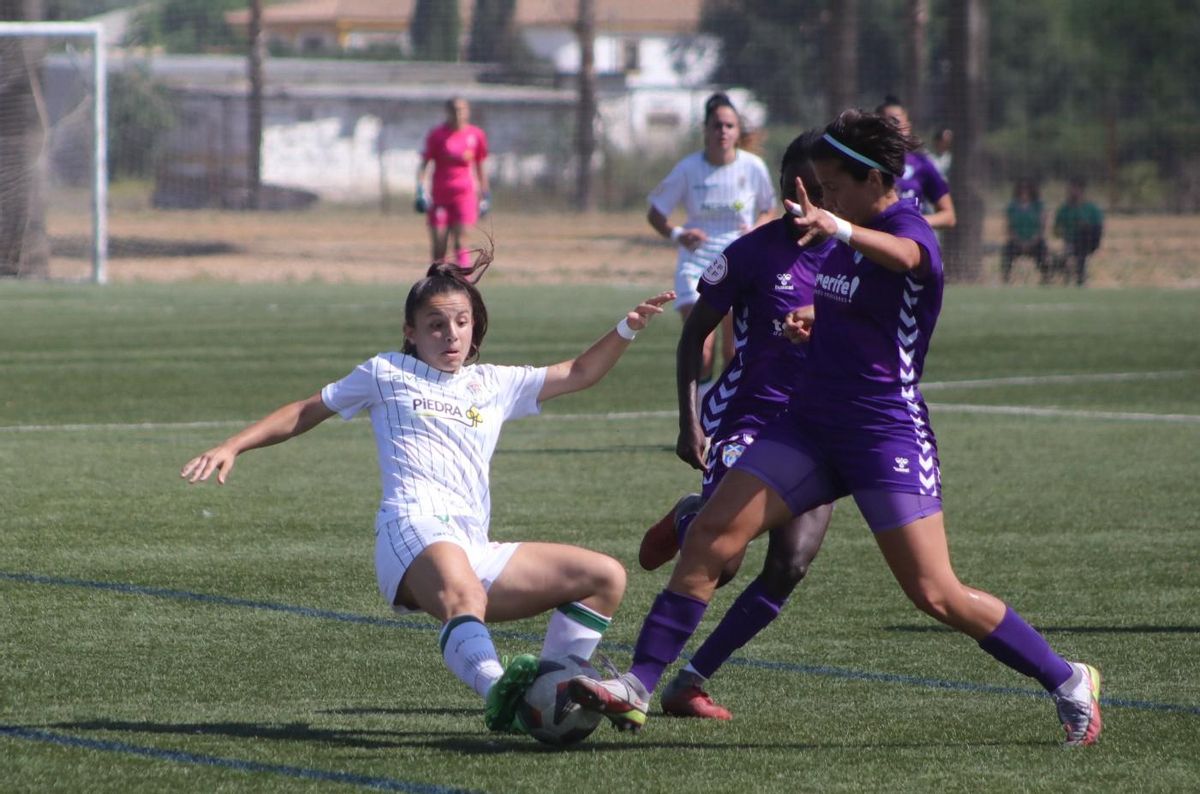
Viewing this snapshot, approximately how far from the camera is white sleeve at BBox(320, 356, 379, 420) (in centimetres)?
564

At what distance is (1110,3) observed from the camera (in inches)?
2122

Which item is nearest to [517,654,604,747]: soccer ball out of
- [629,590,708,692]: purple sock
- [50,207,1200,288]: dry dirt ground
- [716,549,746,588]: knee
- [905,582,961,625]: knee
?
[629,590,708,692]: purple sock

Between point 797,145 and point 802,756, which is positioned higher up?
point 797,145

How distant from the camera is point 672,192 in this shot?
529 inches

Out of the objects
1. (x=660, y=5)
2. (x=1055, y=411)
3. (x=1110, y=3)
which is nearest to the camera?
(x=1055, y=411)

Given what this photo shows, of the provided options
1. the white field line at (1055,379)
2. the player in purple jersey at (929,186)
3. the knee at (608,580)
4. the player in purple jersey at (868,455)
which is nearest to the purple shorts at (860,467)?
the player in purple jersey at (868,455)

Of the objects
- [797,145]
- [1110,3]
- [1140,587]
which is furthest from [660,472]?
[1110,3]

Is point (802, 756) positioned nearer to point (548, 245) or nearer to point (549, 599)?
point (549, 599)

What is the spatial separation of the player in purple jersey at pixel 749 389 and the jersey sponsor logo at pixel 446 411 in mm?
634

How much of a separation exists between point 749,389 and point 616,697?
61.0 inches

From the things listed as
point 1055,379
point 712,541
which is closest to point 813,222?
point 712,541

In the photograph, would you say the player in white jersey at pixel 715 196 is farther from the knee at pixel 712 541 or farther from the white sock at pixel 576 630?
the knee at pixel 712 541

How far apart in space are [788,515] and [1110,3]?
168ft

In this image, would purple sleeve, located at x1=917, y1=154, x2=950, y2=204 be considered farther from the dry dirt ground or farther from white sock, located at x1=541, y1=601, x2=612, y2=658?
the dry dirt ground
